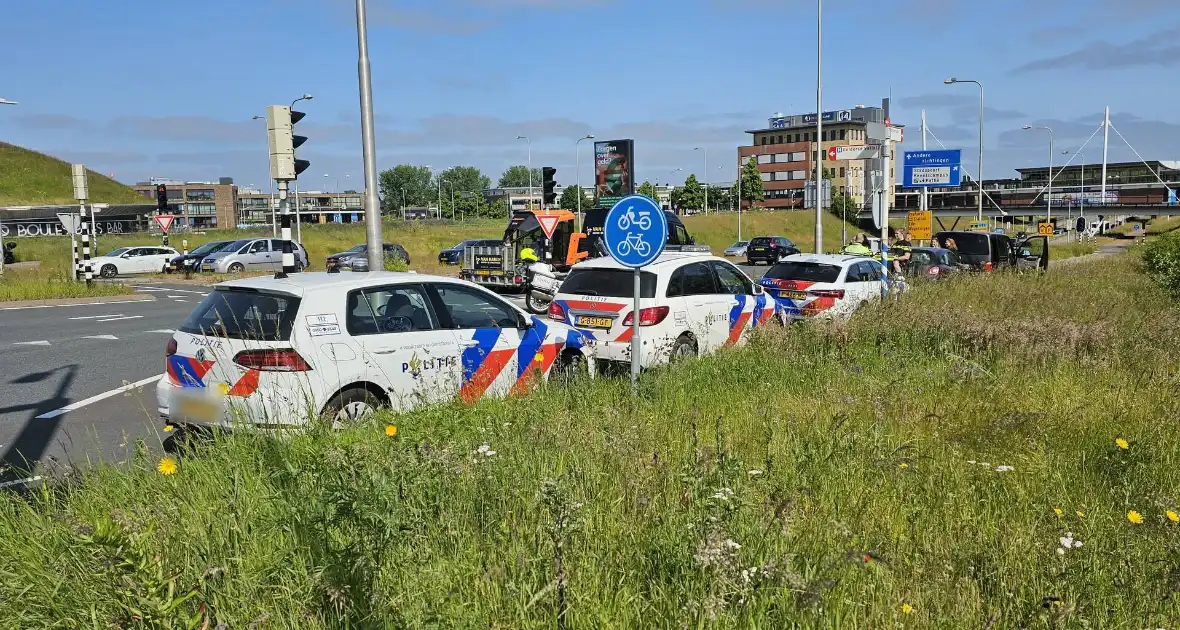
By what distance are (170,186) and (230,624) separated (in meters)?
157

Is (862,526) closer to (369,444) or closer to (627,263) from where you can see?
(369,444)

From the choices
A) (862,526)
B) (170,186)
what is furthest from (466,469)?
(170,186)

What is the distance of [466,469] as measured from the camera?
4160 millimetres

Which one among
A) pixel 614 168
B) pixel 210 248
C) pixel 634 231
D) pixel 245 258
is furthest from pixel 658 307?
pixel 614 168

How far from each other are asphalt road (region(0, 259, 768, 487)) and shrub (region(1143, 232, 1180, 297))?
15774 millimetres

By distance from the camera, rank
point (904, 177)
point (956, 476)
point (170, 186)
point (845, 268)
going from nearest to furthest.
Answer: point (956, 476), point (845, 268), point (904, 177), point (170, 186)

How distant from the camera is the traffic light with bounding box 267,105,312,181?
11.8m

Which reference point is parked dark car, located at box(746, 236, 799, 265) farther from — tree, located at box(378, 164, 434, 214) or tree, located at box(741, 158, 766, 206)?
tree, located at box(378, 164, 434, 214)

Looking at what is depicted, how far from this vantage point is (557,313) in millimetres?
10336

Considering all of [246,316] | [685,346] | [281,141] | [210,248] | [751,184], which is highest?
[751,184]

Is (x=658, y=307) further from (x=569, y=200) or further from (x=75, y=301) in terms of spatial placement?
(x=569, y=200)

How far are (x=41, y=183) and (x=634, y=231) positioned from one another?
334 feet

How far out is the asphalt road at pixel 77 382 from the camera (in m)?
6.65

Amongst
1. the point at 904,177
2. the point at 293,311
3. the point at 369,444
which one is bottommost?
the point at 369,444
